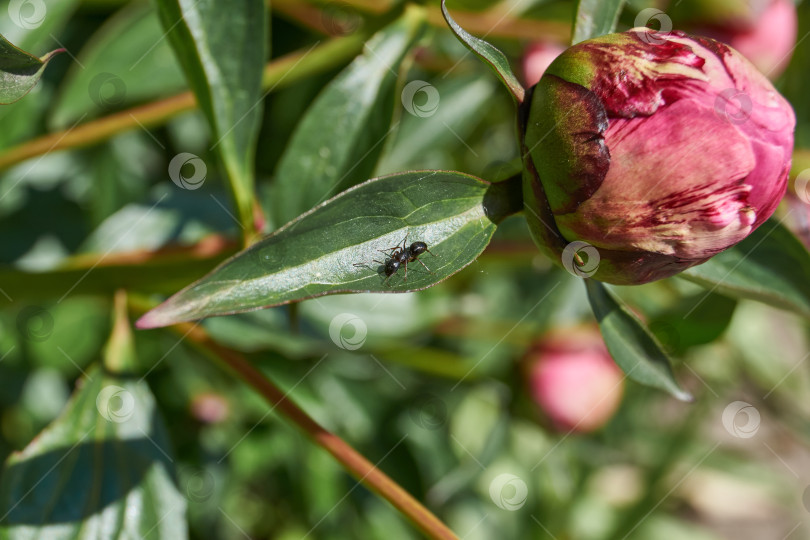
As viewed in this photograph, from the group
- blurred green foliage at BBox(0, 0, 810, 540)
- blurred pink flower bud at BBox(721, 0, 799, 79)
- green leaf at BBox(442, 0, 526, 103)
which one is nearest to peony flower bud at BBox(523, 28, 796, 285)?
green leaf at BBox(442, 0, 526, 103)

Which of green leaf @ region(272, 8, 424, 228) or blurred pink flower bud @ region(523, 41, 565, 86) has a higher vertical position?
green leaf @ region(272, 8, 424, 228)

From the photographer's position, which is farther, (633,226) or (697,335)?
(697,335)

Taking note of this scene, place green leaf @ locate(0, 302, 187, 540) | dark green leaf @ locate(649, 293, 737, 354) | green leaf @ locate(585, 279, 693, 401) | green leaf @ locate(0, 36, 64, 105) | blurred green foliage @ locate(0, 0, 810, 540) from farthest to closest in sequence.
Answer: blurred green foliage @ locate(0, 0, 810, 540) → dark green leaf @ locate(649, 293, 737, 354) → green leaf @ locate(0, 302, 187, 540) → green leaf @ locate(585, 279, 693, 401) → green leaf @ locate(0, 36, 64, 105)

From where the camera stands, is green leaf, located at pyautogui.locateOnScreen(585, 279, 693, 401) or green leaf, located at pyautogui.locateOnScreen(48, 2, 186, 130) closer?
green leaf, located at pyautogui.locateOnScreen(585, 279, 693, 401)

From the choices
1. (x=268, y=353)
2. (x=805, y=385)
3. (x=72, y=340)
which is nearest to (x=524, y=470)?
(x=268, y=353)

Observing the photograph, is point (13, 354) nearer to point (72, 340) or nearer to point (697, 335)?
point (72, 340)

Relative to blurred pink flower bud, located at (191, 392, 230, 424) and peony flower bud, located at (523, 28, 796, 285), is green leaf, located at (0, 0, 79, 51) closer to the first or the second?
blurred pink flower bud, located at (191, 392, 230, 424)

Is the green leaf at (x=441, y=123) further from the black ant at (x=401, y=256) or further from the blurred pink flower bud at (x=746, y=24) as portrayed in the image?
the black ant at (x=401, y=256)

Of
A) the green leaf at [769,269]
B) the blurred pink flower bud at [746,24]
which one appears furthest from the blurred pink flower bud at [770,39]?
the green leaf at [769,269]
